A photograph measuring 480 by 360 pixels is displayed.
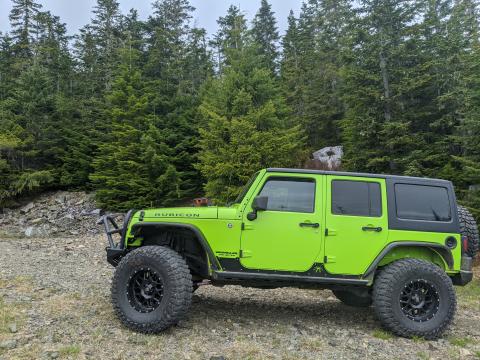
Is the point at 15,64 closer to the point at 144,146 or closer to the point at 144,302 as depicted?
the point at 144,146

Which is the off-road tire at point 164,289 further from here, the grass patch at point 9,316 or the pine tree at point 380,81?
the pine tree at point 380,81

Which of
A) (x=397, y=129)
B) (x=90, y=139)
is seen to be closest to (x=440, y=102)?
(x=397, y=129)

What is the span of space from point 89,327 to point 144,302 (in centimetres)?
75

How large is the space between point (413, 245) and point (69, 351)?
4552mm

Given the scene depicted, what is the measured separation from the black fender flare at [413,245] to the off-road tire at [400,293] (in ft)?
0.68

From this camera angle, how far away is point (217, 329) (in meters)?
5.60

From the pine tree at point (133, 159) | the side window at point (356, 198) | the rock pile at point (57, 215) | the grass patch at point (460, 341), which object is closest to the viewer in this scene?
the grass patch at point (460, 341)

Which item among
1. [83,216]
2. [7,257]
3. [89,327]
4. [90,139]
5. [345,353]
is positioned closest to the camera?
[345,353]

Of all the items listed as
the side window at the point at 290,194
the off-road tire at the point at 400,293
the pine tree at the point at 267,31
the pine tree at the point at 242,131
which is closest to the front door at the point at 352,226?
the side window at the point at 290,194

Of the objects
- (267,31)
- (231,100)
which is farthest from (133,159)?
(267,31)

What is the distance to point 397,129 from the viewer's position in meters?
18.3

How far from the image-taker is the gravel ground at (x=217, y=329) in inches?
189

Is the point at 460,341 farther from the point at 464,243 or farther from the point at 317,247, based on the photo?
the point at 317,247

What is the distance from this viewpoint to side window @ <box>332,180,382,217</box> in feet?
18.6
